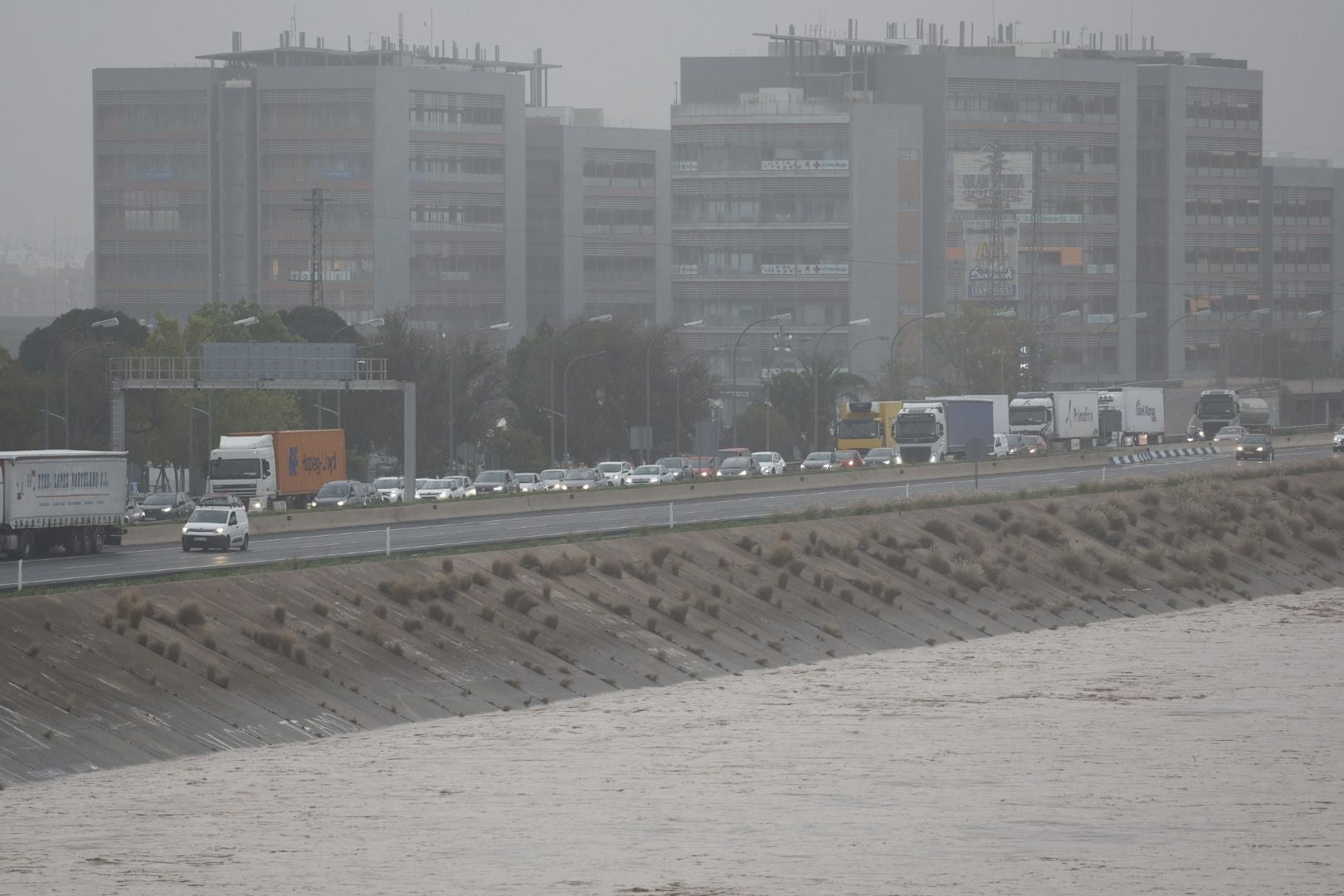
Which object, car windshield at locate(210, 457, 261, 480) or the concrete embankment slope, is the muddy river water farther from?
car windshield at locate(210, 457, 261, 480)

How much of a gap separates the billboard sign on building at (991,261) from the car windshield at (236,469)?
385ft

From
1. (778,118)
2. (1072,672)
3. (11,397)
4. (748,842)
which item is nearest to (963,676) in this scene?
(1072,672)

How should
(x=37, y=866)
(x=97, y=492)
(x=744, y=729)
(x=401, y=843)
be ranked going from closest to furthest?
1. (x=37, y=866)
2. (x=401, y=843)
3. (x=744, y=729)
4. (x=97, y=492)

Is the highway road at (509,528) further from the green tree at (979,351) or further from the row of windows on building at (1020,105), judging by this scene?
the row of windows on building at (1020,105)

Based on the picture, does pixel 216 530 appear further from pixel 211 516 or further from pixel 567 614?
pixel 567 614

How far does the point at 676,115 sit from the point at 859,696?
480 ft

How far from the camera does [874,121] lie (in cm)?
18338

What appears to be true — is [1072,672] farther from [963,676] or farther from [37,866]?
[37,866]

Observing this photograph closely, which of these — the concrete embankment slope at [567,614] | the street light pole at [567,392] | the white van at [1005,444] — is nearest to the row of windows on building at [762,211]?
the street light pole at [567,392]

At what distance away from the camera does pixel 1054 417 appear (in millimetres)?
109562

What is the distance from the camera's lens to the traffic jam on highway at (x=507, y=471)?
56719 millimetres

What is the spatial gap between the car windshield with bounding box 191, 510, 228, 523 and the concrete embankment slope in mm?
12788

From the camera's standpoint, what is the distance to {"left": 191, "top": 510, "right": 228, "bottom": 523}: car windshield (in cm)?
5712

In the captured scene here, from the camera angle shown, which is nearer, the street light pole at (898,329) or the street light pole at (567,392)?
the street light pole at (567,392)
